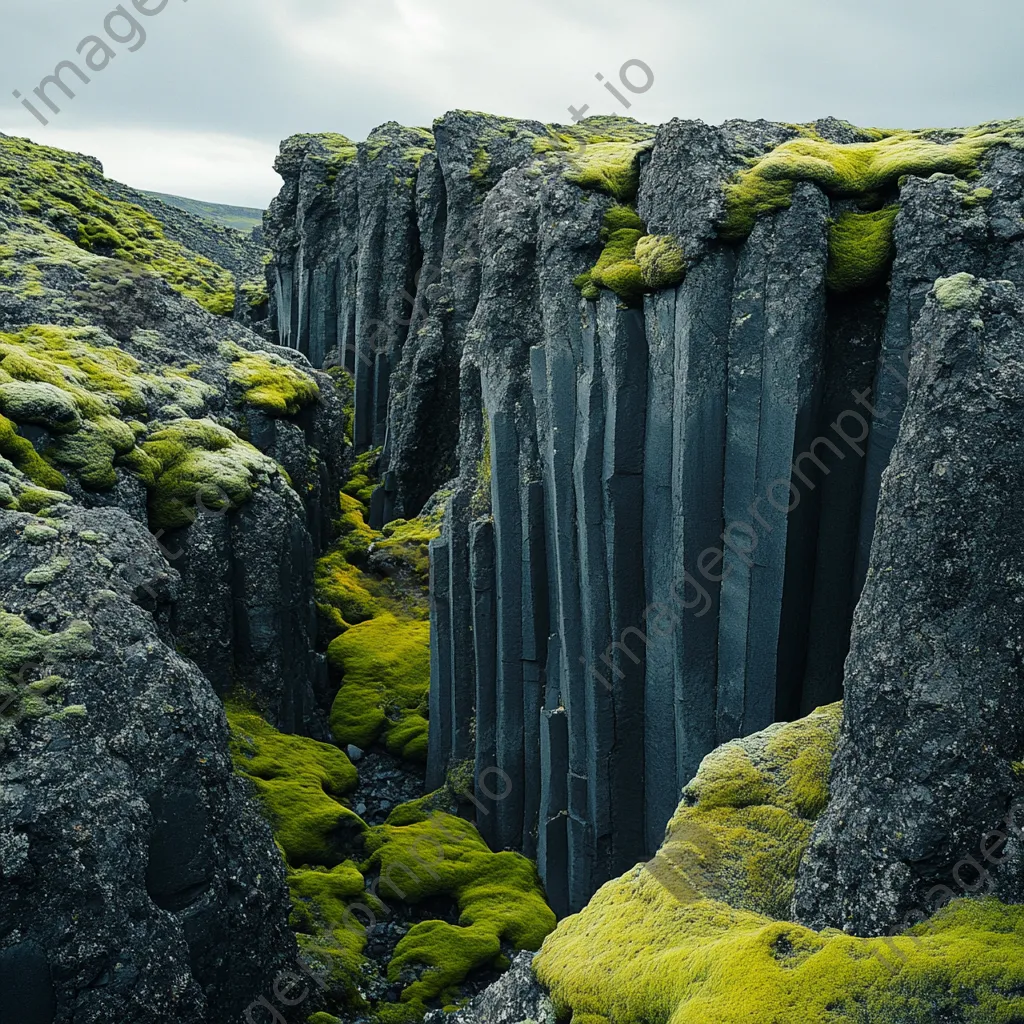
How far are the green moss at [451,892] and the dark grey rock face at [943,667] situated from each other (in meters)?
9.75

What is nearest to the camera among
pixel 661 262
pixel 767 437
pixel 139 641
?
pixel 139 641

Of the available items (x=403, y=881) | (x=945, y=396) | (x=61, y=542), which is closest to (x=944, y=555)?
(x=945, y=396)

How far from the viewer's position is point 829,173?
1503 centimetres

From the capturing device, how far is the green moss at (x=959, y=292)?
961 centimetres

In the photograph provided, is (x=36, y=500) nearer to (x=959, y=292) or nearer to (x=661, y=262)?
(x=661, y=262)

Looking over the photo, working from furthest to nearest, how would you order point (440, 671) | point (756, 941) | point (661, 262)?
point (440, 671), point (661, 262), point (756, 941)

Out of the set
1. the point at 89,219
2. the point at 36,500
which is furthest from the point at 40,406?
the point at 89,219

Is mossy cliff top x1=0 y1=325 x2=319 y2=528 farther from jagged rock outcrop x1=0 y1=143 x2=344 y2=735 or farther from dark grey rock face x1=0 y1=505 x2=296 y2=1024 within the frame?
dark grey rock face x1=0 y1=505 x2=296 y2=1024

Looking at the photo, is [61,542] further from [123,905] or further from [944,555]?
[944,555]

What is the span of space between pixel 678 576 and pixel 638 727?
10.9ft

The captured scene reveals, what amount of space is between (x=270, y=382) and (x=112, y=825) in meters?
21.0

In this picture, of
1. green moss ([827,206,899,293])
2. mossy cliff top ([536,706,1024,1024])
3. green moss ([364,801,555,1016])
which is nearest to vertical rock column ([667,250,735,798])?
green moss ([827,206,899,293])

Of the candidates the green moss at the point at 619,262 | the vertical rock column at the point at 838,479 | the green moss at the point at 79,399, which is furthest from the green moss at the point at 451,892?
the green moss at the point at 619,262

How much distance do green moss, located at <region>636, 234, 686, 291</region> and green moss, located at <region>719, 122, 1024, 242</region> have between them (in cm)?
94
